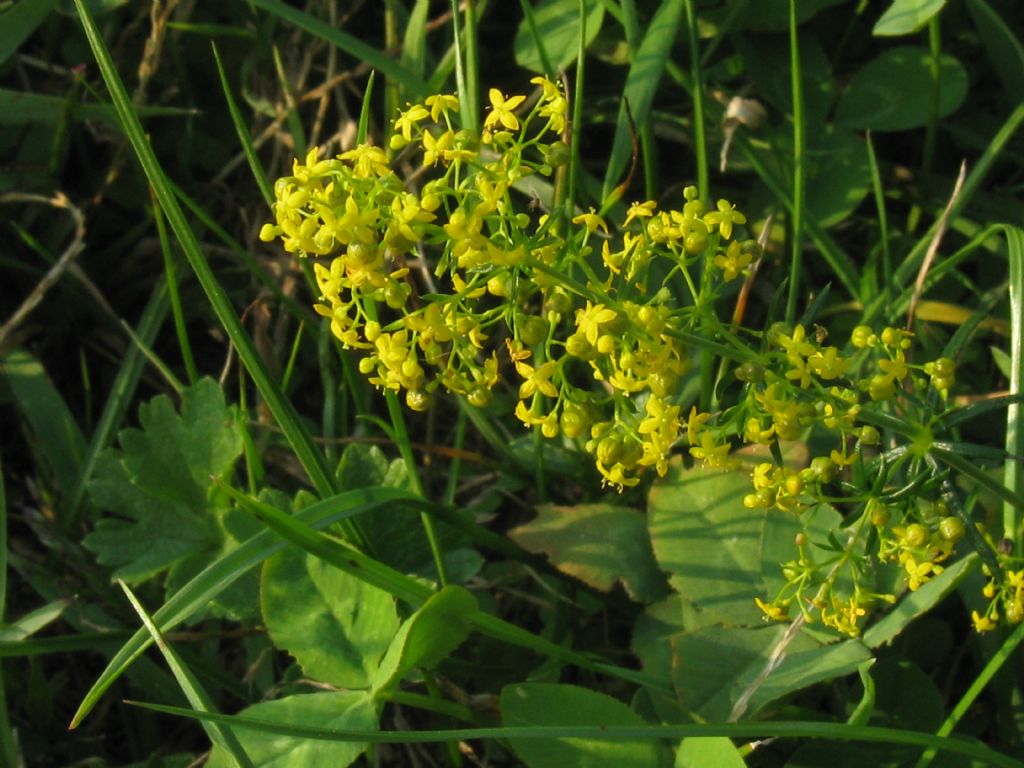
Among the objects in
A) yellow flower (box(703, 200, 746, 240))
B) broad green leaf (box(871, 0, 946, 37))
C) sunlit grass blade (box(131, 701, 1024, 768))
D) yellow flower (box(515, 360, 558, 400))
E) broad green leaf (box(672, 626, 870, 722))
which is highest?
broad green leaf (box(871, 0, 946, 37))

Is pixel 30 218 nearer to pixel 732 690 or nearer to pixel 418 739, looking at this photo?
pixel 418 739

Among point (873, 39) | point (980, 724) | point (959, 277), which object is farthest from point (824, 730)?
point (873, 39)

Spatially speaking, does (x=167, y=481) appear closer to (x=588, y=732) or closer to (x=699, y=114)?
(x=588, y=732)

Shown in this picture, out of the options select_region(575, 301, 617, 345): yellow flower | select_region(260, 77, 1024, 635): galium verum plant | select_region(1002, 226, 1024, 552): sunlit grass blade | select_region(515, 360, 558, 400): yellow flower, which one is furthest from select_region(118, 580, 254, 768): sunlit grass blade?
select_region(1002, 226, 1024, 552): sunlit grass blade

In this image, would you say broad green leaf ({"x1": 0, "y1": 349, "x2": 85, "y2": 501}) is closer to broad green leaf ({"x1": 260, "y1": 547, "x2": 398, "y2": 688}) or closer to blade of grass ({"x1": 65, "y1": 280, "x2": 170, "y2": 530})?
blade of grass ({"x1": 65, "y1": 280, "x2": 170, "y2": 530})

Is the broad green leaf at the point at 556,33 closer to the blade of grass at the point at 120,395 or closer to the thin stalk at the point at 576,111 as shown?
the thin stalk at the point at 576,111

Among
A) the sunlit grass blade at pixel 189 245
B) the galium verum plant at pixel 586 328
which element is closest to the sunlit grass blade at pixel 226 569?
the sunlit grass blade at pixel 189 245
